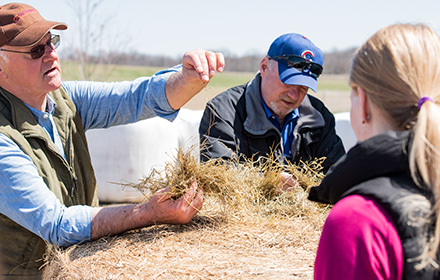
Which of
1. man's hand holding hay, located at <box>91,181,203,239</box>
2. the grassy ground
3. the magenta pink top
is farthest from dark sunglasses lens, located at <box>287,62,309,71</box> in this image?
the grassy ground

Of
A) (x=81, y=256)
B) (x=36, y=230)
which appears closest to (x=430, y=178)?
(x=81, y=256)

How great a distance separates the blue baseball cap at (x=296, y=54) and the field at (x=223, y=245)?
2.84 feet

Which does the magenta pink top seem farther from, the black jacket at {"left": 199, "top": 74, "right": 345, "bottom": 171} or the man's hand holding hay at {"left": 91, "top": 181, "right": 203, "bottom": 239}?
the black jacket at {"left": 199, "top": 74, "right": 345, "bottom": 171}

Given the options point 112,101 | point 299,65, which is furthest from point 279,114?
point 112,101

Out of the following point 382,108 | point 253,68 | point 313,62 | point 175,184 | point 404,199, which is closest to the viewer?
point 404,199

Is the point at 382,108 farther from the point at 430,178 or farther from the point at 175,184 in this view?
the point at 175,184

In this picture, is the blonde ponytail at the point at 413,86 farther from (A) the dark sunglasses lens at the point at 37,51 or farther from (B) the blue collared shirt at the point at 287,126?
(B) the blue collared shirt at the point at 287,126

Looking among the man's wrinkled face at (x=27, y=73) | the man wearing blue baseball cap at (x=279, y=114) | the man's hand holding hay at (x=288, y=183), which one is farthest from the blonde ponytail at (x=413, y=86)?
the man wearing blue baseball cap at (x=279, y=114)

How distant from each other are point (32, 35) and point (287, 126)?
1.66 m

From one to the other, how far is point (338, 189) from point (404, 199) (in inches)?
7.4

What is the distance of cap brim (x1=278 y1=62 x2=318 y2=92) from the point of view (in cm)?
288

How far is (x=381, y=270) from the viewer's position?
3.41 feet

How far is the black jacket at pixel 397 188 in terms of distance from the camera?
103cm

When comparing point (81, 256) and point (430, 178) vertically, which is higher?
point (430, 178)
